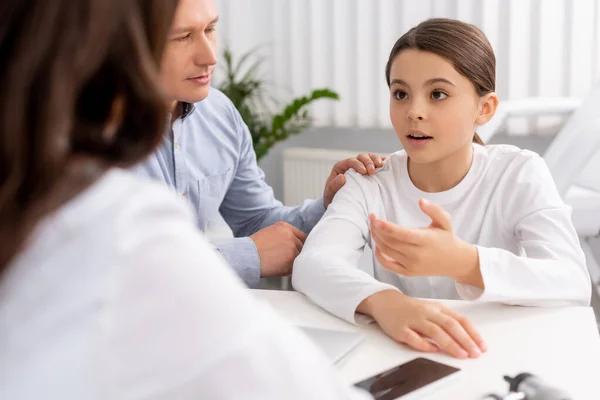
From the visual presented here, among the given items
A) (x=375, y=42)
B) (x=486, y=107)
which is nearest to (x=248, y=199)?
(x=486, y=107)

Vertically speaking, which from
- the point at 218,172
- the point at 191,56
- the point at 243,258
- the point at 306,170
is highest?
the point at 191,56

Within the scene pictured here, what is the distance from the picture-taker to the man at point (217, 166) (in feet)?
5.09

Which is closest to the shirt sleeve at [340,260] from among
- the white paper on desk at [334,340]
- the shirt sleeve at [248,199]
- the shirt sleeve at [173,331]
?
the white paper on desk at [334,340]

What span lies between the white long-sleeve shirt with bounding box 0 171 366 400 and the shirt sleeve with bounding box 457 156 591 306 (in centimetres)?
80

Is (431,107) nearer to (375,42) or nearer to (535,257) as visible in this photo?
(535,257)

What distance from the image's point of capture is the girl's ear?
1610 mm

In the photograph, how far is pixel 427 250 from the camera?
1.14 m

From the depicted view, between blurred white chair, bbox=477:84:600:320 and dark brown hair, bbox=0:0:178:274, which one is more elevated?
dark brown hair, bbox=0:0:178:274

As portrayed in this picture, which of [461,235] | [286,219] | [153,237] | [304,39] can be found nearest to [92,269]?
[153,237]

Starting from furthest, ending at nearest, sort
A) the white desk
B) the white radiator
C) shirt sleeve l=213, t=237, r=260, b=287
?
the white radiator < shirt sleeve l=213, t=237, r=260, b=287 < the white desk

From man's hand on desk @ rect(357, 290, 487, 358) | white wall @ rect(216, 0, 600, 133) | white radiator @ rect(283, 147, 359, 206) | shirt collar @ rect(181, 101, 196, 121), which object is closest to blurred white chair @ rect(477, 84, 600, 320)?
white wall @ rect(216, 0, 600, 133)

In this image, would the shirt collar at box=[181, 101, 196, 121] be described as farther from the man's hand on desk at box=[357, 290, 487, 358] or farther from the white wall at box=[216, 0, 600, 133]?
the white wall at box=[216, 0, 600, 133]

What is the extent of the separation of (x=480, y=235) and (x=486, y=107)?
0.29 m

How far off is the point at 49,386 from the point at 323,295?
2.67 feet
